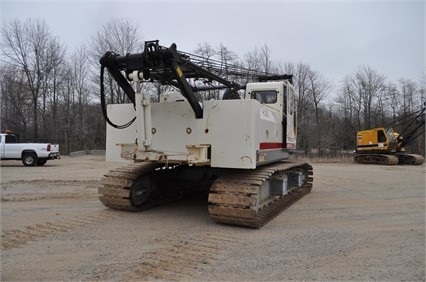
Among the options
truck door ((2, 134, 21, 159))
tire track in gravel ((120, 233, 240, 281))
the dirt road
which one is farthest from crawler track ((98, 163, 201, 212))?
truck door ((2, 134, 21, 159))

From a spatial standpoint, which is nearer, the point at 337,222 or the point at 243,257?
the point at 243,257

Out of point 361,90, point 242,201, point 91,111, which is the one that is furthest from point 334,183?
point 361,90

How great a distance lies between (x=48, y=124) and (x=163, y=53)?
35.0 metres

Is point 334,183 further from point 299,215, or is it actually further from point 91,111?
A: point 91,111

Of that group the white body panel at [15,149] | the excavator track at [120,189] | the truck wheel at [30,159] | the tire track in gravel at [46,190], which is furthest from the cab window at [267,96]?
the truck wheel at [30,159]

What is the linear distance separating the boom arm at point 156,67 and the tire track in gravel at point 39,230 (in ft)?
7.55

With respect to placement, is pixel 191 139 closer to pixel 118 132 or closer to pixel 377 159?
pixel 118 132

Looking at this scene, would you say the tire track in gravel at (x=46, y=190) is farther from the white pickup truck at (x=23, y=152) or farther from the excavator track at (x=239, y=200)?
the white pickup truck at (x=23, y=152)

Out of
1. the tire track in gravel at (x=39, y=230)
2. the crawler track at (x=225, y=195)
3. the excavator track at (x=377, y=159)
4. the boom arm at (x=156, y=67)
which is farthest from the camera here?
the excavator track at (x=377, y=159)

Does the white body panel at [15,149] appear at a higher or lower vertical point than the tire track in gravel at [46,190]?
higher

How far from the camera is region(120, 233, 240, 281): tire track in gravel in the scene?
3.84m

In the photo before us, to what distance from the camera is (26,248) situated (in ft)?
15.3

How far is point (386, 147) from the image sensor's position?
22.6 m

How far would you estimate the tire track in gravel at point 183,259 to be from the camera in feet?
12.6
